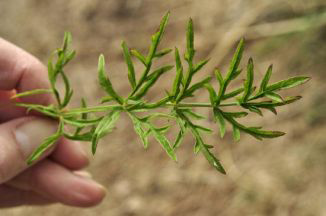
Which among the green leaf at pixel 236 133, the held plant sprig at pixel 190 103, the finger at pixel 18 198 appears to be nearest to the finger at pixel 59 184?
the finger at pixel 18 198

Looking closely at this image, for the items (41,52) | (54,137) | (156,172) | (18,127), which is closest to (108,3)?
(41,52)

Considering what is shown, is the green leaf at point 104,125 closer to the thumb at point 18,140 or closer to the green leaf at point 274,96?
the green leaf at point 274,96

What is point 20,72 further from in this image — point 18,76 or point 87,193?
point 87,193

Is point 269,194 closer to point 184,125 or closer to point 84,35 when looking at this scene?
point 184,125

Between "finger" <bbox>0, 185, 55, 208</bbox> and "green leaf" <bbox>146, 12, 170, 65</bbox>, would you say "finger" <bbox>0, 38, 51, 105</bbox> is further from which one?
"green leaf" <bbox>146, 12, 170, 65</bbox>

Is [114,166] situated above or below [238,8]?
below

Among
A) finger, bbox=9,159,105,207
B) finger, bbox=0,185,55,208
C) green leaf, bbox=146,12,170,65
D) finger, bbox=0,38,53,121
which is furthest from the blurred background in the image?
green leaf, bbox=146,12,170,65

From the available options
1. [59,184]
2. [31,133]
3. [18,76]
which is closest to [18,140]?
[31,133]
